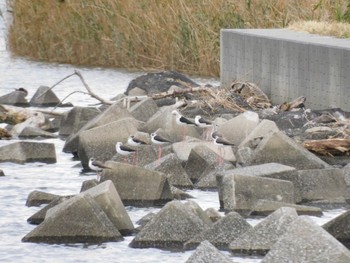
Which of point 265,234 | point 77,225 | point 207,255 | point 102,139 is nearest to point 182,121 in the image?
point 102,139

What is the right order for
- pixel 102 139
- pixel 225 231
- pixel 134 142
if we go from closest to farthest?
1. pixel 225 231
2. pixel 134 142
3. pixel 102 139

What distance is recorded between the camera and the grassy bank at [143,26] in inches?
978

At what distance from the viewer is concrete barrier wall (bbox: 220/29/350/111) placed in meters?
17.6

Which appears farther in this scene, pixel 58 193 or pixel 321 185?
pixel 58 193

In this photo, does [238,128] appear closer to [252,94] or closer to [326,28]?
[252,94]

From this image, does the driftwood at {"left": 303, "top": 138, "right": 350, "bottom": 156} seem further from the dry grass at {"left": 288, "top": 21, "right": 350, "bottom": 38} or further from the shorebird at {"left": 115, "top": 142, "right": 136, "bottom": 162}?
the dry grass at {"left": 288, "top": 21, "right": 350, "bottom": 38}

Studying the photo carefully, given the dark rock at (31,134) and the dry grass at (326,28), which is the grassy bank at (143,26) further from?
the dark rock at (31,134)

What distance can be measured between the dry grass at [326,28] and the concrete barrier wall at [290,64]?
23 centimetres

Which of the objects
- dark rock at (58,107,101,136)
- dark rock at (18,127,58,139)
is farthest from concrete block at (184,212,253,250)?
dark rock at (18,127,58,139)

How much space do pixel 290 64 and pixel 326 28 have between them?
1.32 meters

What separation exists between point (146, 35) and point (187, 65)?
1.36 meters

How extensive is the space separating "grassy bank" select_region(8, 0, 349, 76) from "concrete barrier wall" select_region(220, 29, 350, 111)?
172cm

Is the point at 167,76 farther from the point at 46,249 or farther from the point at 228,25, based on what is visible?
the point at 46,249

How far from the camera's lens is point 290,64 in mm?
19266
